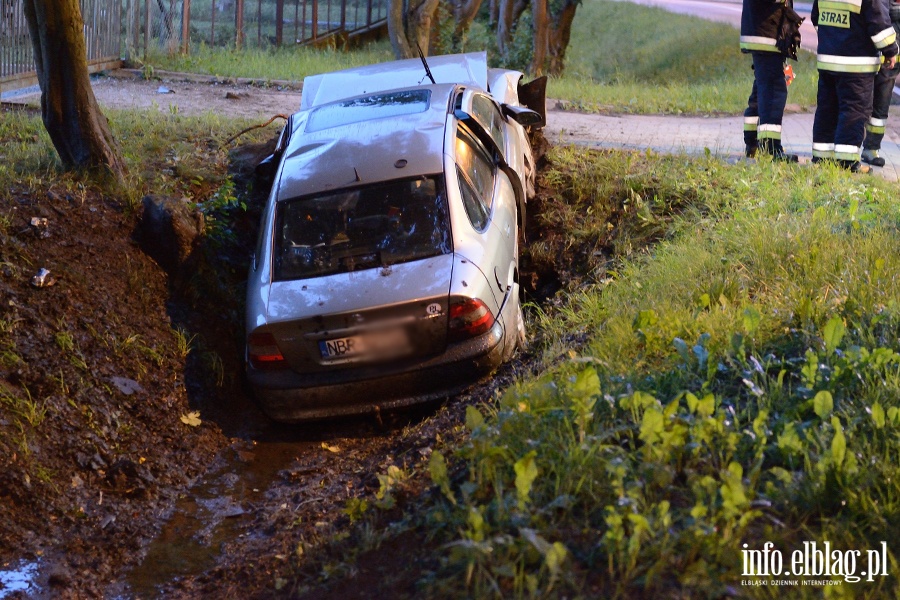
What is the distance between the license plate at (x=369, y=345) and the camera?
5180 mm

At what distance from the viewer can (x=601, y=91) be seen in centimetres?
1364

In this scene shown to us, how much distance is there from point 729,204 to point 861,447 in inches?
159

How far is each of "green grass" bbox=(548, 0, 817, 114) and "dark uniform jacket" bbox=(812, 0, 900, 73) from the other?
4.12 metres

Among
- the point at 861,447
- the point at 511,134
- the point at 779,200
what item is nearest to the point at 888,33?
the point at 779,200

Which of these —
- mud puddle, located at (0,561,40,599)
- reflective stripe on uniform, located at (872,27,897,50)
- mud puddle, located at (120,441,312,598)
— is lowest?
mud puddle, located at (120,441,312,598)

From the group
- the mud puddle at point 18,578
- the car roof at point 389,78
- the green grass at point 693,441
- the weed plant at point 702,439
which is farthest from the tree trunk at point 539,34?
the mud puddle at point 18,578

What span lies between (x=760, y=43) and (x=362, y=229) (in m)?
4.99

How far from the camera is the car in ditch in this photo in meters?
5.20

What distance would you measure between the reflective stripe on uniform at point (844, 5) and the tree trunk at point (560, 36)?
31.6 ft

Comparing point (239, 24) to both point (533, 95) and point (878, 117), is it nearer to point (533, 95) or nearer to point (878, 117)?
point (533, 95)

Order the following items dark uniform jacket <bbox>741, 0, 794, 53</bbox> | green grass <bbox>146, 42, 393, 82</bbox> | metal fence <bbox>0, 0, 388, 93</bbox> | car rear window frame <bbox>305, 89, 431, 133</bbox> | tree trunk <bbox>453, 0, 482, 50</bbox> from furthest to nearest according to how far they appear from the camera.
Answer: tree trunk <bbox>453, 0, 482, 50</bbox> < green grass <bbox>146, 42, 393, 82</bbox> < metal fence <bbox>0, 0, 388, 93</bbox> < dark uniform jacket <bbox>741, 0, 794, 53</bbox> < car rear window frame <bbox>305, 89, 431, 133</bbox>

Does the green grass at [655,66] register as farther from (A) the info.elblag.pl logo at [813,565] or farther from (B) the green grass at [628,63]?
(A) the info.elblag.pl logo at [813,565]

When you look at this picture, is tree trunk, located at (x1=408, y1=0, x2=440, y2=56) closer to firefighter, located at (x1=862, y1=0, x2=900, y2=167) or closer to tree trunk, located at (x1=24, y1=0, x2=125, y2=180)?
firefighter, located at (x1=862, y1=0, x2=900, y2=167)

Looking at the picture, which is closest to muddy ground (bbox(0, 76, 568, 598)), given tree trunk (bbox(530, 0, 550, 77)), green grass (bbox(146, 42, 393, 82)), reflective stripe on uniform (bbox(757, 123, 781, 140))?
reflective stripe on uniform (bbox(757, 123, 781, 140))
